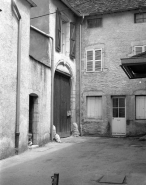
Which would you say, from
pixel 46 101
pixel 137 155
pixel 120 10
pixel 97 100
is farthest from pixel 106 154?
pixel 120 10

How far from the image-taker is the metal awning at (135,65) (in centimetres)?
626

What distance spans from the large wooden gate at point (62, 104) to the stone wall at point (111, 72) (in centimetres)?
95

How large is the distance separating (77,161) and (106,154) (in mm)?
1538

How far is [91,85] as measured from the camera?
1573 cm

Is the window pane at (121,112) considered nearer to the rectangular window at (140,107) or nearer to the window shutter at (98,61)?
the rectangular window at (140,107)

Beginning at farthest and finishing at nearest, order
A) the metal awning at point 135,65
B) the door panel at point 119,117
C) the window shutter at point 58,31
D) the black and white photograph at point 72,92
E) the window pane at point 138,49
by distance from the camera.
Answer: the door panel at point 119,117, the window pane at point 138,49, the window shutter at point 58,31, the black and white photograph at point 72,92, the metal awning at point 135,65

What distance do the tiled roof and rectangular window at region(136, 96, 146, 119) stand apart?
454 cm

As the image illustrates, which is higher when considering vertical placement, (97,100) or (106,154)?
(97,100)

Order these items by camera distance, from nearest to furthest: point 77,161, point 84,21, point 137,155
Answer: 1. point 77,161
2. point 137,155
3. point 84,21

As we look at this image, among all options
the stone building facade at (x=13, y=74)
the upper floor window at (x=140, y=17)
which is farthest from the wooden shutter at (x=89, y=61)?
the stone building facade at (x=13, y=74)

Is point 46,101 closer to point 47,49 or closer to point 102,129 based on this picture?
point 47,49

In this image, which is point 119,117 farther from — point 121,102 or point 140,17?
point 140,17

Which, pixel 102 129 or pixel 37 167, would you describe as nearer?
pixel 37 167

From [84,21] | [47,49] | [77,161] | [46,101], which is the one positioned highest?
[84,21]
